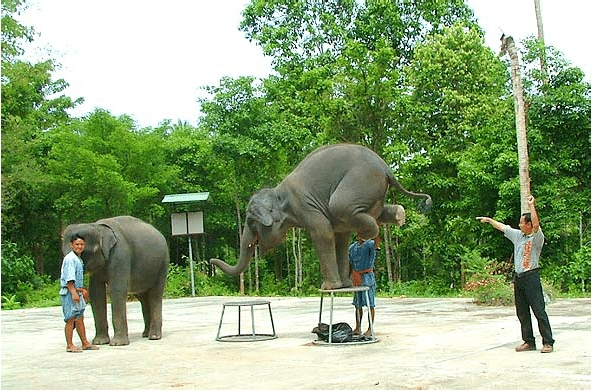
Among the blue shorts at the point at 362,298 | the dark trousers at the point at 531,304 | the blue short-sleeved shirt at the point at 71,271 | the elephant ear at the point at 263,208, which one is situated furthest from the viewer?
the elephant ear at the point at 263,208

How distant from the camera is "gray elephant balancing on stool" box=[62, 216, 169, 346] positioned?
9.30m

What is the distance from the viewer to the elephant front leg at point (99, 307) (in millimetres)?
9586

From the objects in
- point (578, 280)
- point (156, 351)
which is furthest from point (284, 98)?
point (156, 351)

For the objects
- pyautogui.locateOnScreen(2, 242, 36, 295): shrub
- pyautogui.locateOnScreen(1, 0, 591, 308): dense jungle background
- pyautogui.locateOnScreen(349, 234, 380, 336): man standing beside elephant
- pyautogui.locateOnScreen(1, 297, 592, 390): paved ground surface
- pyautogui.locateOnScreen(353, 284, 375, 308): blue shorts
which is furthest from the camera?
pyautogui.locateOnScreen(2, 242, 36, 295): shrub

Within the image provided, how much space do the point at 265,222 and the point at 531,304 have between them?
347 cm

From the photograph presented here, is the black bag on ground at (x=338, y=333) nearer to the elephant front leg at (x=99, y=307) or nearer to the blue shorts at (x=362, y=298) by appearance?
the blue shorts at (x=362, y=298)

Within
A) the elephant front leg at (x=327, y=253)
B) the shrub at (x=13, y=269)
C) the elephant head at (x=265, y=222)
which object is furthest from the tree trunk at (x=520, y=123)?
the shrub at (x=13, y=269)

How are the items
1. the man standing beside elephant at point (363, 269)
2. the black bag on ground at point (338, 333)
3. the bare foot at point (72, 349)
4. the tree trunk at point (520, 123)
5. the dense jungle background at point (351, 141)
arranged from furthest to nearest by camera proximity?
the dense jungle background at point (351, 141), the tree trunk at point (520, 123), the man standing beside elephant at point (363, 269), the bare foot at point (72, 349), the black bag on ground at point (338, 333)

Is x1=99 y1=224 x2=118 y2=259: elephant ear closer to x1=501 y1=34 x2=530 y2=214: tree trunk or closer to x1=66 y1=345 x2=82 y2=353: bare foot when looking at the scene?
x1=66 y1=345 x2=82 y2=353: bare foot

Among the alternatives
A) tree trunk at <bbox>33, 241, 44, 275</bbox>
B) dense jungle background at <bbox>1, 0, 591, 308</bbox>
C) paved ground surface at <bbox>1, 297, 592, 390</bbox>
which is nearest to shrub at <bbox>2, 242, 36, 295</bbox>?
dense jungle background at <bbox>1, 0, 591, 308</bbox>

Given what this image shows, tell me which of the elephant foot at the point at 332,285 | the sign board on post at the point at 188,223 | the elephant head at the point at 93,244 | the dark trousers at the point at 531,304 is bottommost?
the dark trousers at the point at 531,304

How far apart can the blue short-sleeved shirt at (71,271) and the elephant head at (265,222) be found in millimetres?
1630

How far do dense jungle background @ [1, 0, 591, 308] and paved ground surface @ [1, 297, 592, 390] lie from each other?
12.5ft

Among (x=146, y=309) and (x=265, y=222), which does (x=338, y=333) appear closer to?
(x=265, y=222)
